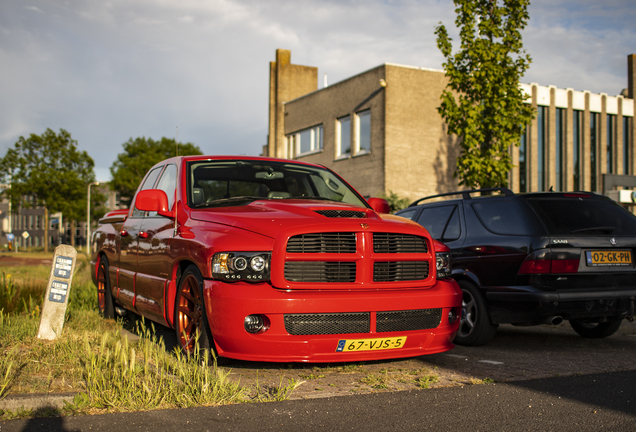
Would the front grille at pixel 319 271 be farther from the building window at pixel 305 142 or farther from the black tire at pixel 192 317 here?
the building window at pixel 305 142

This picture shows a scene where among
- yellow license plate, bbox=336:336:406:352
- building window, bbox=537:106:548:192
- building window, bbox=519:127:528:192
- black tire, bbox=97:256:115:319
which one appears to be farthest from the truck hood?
building window, bbox=537:106:548:192

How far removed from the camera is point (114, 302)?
7660mm

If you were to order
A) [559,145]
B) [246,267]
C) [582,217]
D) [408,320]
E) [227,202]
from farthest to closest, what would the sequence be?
[559,145] < [582,217] < [227,202] < [408,320] < [246,267]

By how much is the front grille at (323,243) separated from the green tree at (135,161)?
46993 millimetres

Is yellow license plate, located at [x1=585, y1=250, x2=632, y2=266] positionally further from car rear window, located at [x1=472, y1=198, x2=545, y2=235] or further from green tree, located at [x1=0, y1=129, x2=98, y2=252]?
green tree, located at [x1=0, y1=129, x2=98, y2=252]

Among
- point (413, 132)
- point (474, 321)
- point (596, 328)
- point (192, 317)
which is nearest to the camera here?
point (192, 317)

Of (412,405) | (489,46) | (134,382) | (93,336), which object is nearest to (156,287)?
(93,336)

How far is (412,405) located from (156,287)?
273 centimetres

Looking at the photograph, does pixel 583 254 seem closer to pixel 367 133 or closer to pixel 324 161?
pixel 367 133

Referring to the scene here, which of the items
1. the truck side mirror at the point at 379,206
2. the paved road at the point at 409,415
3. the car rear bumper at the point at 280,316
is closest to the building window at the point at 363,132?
the truck side mirror at the point at 379,206

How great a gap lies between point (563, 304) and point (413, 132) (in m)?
20.1

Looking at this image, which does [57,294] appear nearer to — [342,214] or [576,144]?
[342,214]

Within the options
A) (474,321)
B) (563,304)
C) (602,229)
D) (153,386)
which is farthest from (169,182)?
(602,229)

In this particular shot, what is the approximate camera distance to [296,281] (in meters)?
4.47
